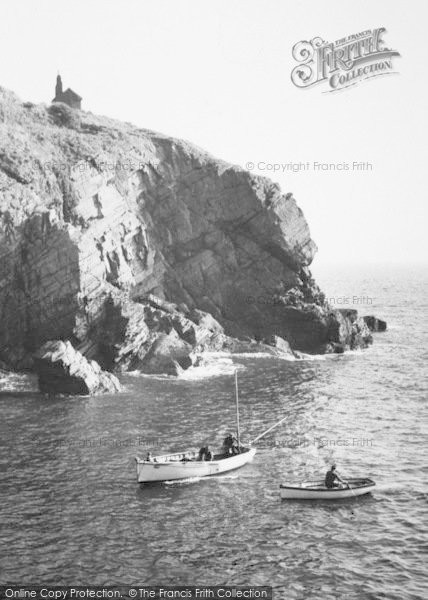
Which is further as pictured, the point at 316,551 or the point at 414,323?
the point at 414,323

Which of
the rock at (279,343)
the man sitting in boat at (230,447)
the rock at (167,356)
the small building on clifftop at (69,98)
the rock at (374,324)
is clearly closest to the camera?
the man sitting in boat at (230,447)

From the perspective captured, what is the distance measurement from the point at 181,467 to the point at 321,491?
31.3 feet

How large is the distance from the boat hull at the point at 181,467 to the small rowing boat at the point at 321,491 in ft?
19.6

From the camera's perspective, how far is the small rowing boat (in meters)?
40.6

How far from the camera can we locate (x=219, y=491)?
42.8m

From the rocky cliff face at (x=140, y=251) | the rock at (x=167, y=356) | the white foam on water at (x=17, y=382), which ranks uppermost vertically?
the rocky cliff face at (x=140, y=251)

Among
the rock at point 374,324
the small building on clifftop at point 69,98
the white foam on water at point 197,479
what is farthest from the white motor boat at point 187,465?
the small building on clifftop at point 69,98

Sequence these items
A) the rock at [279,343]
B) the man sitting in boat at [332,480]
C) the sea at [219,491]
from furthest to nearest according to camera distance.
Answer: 1. the rock at [279,343]
2. the man sitting in boat at [332,480]
3. the sea at [219,491]

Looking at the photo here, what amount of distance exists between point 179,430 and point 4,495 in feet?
57.1

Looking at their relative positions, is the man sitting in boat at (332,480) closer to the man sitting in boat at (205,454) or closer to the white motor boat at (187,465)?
the white motor boat at (187,465)

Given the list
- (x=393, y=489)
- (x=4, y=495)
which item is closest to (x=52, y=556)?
(x=4, y=495)

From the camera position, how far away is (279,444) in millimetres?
51562

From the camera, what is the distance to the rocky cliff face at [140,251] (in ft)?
240

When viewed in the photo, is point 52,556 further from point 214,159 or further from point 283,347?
point 214,159
